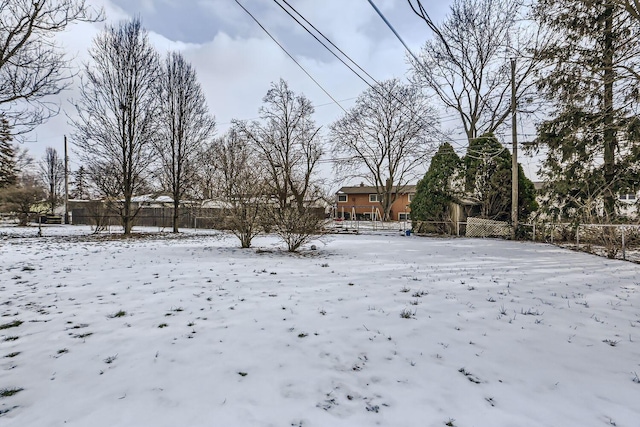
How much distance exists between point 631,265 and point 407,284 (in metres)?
6.23

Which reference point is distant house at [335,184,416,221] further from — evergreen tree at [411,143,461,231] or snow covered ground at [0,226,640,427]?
snow covered ground at [0,226,640,427]

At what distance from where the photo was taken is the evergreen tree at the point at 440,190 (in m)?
17.1

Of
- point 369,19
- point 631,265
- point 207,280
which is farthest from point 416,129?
point 207,280

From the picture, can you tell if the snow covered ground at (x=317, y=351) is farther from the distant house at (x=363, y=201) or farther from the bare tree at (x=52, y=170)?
the bare tree at (x=52, y=170)

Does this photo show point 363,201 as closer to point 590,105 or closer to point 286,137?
point 286,137

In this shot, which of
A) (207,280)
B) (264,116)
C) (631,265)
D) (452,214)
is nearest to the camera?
(207,280)

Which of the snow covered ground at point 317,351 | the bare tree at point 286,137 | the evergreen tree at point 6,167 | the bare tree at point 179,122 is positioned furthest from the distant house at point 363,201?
the snow covered ground at point 317,351

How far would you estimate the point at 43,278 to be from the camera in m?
5.67

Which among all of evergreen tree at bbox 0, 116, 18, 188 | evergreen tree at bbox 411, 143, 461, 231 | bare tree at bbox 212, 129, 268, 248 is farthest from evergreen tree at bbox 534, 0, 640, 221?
evergreen tree at bbox 0, 116, 18, 188

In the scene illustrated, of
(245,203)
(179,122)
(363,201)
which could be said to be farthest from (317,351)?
(363,201)

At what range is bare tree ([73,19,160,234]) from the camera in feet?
48.5

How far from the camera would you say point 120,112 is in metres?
15.1

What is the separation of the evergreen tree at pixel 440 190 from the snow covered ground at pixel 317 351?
450 inches

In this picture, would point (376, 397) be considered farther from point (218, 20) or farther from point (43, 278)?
point (218, 20)
